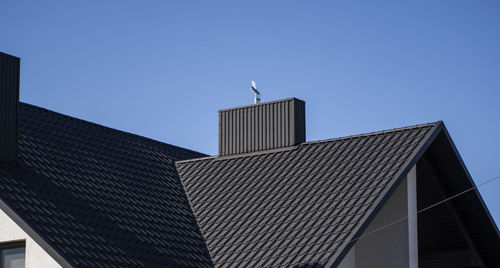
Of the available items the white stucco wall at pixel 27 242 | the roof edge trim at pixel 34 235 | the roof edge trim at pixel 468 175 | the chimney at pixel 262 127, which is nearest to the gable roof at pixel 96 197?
the roof edge trim at pixel 34 235

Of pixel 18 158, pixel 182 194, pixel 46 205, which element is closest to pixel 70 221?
pixel 46 205

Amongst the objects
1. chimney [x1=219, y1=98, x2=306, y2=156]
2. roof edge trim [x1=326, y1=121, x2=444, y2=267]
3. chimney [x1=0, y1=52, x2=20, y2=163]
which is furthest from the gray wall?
chimney [x1=0, y1=52, x2=20, y2=163]

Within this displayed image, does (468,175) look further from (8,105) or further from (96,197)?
(8,105)

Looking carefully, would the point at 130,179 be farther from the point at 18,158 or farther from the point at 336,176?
the point at 336,176

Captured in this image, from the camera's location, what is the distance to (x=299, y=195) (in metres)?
14.8

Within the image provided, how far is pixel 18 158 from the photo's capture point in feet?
44.8

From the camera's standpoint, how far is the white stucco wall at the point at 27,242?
11.9 meters

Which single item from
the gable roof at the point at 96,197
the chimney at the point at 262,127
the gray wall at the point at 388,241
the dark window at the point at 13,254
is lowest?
the gray wall at the point at 388,241

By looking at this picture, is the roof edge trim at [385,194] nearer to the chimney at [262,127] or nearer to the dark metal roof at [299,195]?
the dark metal roof at [299,195]

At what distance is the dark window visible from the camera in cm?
1234

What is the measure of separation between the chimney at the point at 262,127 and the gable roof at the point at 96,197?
1344 millimetres

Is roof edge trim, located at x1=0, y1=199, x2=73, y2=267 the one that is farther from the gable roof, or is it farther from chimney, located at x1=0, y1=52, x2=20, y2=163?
chimney, located at x1=0, y1=52, x2=20, y2=163

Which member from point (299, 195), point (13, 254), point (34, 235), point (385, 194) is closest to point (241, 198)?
point (299, 195)

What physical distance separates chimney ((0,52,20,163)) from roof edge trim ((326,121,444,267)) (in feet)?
17.2
